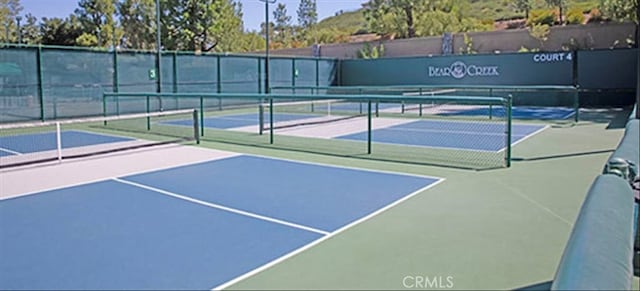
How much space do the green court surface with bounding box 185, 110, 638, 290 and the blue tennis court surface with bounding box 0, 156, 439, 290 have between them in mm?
314

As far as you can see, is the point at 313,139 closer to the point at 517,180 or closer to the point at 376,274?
the point at 517,180

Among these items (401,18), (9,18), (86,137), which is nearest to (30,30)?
(9,18)

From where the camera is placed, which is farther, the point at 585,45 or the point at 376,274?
the point at 585,45

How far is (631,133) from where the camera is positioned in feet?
17.4

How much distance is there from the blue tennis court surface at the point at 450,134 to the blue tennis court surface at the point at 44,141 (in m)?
5.92

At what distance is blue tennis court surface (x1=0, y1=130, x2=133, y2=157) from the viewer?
11.9 m

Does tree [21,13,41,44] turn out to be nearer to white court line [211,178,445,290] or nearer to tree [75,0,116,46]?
tree [75,0,116,46]

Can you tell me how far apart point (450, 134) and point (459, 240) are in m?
9.08

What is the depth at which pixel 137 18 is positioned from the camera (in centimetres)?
5188

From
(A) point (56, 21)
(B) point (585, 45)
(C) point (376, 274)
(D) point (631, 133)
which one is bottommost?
(C) point (376, 274)

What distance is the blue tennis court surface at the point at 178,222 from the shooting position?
4.42 metres

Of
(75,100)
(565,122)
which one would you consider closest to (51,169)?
(75,100)

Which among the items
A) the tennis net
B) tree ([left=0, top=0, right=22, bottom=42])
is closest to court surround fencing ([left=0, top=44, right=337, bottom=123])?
the tennis net

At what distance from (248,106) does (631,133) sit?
837 inches
